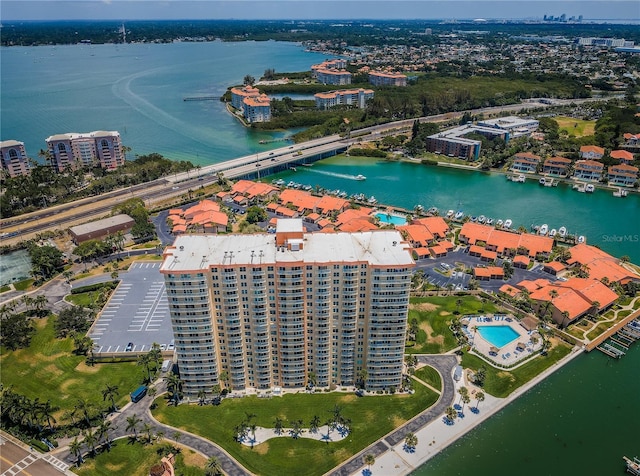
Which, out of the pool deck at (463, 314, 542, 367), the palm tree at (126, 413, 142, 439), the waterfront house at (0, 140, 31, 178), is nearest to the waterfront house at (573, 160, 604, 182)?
the pool deck at (463, 314, 542, 367)

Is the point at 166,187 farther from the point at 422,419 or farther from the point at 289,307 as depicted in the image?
the point at 422,419

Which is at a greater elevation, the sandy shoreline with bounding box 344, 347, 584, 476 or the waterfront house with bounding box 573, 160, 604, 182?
the waterfront house with bounding box 573, 160, 604, 182

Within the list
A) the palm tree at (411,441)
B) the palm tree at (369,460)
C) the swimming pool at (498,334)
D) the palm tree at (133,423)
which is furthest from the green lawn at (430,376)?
the palm tree at (133,423)

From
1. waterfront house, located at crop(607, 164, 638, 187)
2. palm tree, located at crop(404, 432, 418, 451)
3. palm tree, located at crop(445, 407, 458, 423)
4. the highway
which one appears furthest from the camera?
waterfront house, located at crop(607, 164, 638, 187)

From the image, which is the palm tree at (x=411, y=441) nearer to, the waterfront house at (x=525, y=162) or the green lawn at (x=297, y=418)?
the green lawn at (x=297, y=418)

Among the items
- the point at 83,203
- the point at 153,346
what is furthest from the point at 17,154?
the point at 153,346

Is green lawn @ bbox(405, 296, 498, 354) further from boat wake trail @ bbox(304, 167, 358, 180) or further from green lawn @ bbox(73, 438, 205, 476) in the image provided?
boat wake trail @ bbox(304, 167, 358, 180)

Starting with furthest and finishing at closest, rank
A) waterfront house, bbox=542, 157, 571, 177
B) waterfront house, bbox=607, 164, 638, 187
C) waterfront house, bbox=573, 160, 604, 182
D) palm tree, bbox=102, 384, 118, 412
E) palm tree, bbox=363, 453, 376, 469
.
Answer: waterfront house, bbox=542, 157, 571, 177 < waterfront house, bbox=573, 160, 604, 182 < waterfront house, bbox=607, 164, 638, 187 < palm tree, bbox=102, 384, 118, 412 < palm tree, bbox=363, 453, 376, 469
